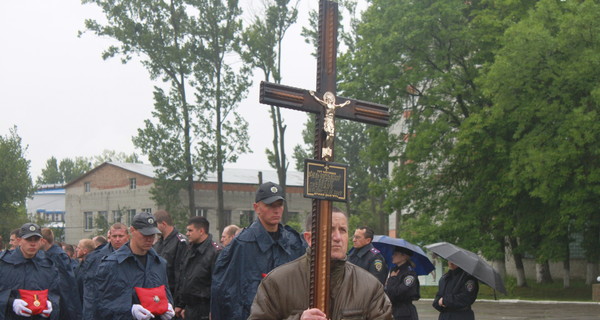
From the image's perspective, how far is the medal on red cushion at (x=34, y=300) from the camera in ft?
29.1

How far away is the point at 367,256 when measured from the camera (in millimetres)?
10695

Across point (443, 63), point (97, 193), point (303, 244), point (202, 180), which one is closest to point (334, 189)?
point (303, 244)

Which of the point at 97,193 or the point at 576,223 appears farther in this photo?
the point at 97,193

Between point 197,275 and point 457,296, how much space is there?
3270 millimetres

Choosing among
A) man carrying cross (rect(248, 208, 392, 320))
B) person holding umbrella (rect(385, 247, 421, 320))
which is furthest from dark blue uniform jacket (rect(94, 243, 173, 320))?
person holding umbrella (rect(385, 247, 421, 320))

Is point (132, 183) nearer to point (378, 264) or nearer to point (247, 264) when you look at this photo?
point (378, 264)

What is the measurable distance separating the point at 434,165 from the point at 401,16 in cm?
608

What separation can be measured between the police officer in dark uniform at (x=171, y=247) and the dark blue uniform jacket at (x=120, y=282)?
10.8 feet

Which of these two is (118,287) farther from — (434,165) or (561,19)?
(434,165)

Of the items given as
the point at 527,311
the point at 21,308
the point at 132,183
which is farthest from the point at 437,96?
the point at 132,183

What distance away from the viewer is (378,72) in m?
33.2

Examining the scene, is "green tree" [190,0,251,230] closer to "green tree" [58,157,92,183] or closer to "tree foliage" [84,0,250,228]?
"tree foliage" [84,0,250,228]

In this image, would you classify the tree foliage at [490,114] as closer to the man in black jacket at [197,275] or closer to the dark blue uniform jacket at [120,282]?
the man in black jacket at [197,275]

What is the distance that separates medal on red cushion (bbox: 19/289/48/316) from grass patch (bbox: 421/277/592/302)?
80.5ft
